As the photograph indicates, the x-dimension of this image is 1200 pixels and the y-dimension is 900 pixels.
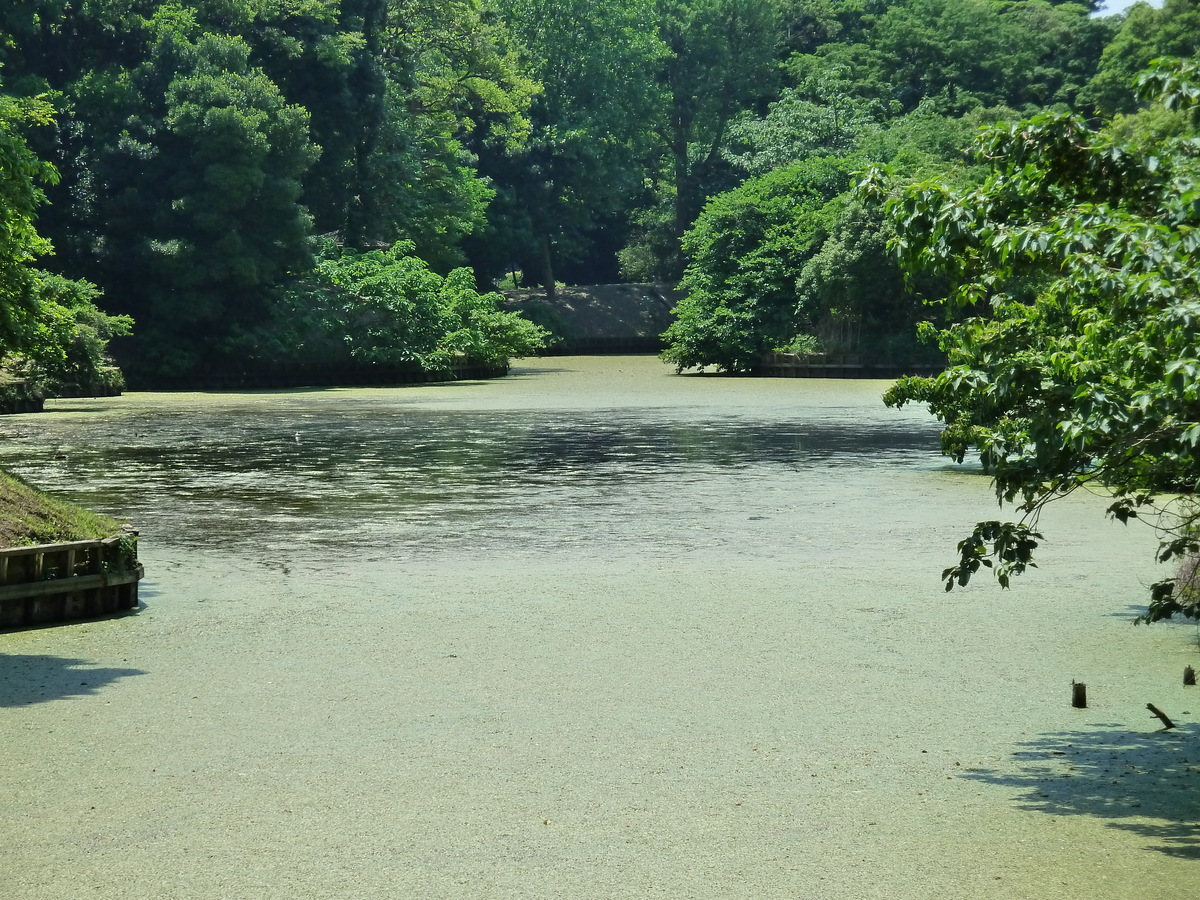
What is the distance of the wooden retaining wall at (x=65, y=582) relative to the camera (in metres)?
10.6

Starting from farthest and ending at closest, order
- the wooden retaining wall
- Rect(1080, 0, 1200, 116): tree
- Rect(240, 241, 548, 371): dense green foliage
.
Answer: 1. Rect(1080, 0, 1200, 116): tree
2. Rect(240, 241, 548, 371): dense green foliage
3. the wooden retaining wall

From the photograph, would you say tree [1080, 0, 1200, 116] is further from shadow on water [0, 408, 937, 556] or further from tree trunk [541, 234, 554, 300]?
shadow on water [0, 408, 937, 556]

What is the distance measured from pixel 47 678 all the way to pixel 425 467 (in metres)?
12.5

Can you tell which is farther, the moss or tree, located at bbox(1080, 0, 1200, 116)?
tree, located at bbox(1080, 0, 1200, 116)

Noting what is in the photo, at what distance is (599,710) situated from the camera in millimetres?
8305

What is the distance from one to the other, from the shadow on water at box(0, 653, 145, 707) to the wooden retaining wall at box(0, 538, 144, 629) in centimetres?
100

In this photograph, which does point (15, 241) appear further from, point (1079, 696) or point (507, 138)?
point (507, 138)

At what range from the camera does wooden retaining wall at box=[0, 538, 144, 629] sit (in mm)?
10617

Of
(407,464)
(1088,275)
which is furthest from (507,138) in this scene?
(1088,275)

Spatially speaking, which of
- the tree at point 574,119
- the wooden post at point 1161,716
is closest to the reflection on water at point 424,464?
the wooden post at point 1161,716

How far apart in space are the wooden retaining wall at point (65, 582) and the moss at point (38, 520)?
30cm

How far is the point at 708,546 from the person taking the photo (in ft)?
46.7

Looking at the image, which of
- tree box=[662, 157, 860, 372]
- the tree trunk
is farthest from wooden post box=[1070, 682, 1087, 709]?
the tree trunk

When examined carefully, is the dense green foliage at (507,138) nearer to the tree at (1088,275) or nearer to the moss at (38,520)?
the moss at (38,520)
